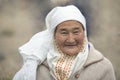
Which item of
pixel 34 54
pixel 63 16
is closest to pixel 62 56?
pixel 34 54

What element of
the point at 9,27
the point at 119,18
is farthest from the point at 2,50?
the point at 119,18

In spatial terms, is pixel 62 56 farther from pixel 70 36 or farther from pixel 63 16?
pixel 63 16

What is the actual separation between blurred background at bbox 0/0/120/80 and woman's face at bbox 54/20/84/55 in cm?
296

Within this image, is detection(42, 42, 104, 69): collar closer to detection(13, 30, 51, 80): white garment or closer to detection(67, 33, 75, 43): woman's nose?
detection(13, 30, 51, 80): white garment

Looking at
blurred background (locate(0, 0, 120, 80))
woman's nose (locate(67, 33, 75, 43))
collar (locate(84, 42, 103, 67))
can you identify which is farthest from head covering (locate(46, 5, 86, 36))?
blurred background (locate(0, 0, 120, 80))

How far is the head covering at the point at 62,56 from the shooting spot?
449 cm

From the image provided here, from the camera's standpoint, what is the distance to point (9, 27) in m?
7.61

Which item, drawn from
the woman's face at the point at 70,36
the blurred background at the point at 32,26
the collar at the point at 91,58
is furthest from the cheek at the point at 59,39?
the blurred background at the point at 32,26

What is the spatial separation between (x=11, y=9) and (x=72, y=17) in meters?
3.25

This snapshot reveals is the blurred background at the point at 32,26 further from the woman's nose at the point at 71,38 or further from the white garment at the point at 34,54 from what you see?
the woman's nose at the point at 71,38

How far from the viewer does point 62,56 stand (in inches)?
180

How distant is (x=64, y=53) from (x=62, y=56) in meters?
0.04

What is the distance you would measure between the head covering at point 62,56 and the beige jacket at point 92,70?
0.16 feet

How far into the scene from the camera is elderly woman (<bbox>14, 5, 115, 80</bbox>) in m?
4.45
